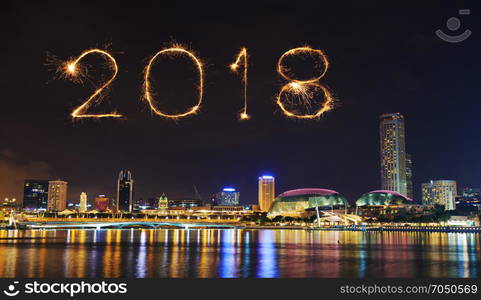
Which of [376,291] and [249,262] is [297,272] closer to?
[249,262]

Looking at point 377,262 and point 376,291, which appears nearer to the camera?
point 376,291

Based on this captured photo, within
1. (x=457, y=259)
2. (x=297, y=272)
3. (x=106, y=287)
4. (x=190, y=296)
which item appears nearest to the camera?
(x=106, y=287)

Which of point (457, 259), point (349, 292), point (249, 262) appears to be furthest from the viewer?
point (457, 259)

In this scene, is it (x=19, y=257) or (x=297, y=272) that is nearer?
(x=297, y=272)

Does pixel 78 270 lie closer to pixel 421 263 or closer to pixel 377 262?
pixel 377 262

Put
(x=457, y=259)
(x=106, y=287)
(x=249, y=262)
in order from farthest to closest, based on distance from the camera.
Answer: (x=457, y=259) < (x=249, y=262) < (x=106, y=287)

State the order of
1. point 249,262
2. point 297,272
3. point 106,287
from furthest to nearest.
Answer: point 249,262, point 297,272, point 106,287

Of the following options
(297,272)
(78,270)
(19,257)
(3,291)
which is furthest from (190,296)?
(19,257)

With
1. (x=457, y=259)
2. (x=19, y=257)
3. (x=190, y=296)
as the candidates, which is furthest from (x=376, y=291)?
(x=19, y=257)

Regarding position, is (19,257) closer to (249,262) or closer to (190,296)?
(249,262)
